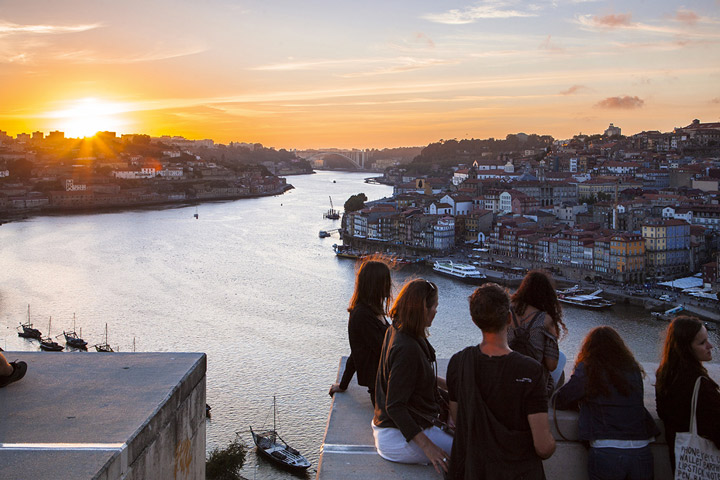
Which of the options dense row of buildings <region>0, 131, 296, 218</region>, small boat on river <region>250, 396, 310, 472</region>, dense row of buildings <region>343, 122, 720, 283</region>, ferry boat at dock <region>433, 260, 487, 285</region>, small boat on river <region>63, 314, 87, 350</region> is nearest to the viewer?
small boat on river <region>250, 396, 310, 472</region>

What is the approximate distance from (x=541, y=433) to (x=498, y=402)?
0.04 meters

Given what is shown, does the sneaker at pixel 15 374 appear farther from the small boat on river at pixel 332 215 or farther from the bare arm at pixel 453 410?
the small boat on river at pixel 332 215

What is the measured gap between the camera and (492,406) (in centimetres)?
65

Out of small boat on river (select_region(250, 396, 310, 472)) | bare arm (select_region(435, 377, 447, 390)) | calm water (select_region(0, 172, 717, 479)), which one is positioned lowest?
small boat on river (select_region(250, 396, 310, 472))

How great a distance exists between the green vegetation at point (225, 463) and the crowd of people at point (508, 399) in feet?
9.08

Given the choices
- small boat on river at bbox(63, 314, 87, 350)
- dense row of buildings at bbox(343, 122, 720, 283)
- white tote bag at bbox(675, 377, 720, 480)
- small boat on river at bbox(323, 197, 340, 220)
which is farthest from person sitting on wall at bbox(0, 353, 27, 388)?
small boat on river at bbox(323, 197, 340, 220)

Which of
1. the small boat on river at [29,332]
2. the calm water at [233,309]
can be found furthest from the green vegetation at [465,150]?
the small boat on river at [29,332]

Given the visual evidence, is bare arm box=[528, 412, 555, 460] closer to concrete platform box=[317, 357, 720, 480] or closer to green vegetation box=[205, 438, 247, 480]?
concrete platform box=[317, 357, 720, 480]

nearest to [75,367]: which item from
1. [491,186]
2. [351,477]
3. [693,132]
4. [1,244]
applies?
[351,477]

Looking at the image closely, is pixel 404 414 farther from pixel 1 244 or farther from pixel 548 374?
pixel 1 244

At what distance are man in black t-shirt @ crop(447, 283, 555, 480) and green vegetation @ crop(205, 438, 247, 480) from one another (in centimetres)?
285

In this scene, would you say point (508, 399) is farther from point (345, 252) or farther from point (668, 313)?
point (345, 252)

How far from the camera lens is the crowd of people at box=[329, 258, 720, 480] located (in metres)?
0.65

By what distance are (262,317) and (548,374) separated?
6045mm
